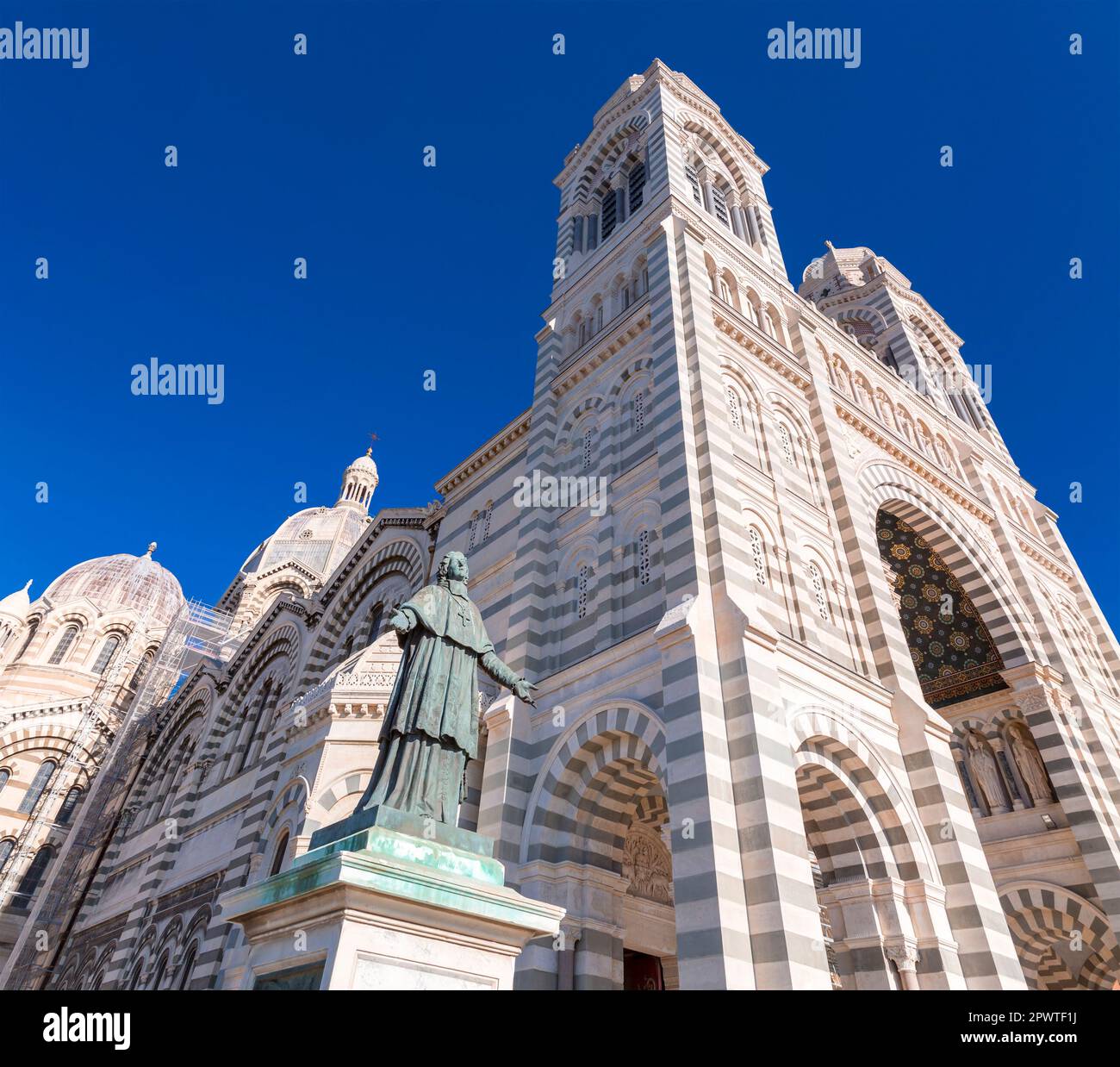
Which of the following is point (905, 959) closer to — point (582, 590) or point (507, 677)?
point (582, 590)

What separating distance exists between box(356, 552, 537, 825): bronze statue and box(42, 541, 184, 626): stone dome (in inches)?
1642

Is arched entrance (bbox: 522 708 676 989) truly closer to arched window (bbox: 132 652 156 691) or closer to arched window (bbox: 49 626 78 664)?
arched window (bbox: 132 652 156 691)

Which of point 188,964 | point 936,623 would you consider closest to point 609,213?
point 936,623

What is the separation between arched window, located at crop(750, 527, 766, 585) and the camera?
41.6ft

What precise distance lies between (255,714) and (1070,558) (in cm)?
2654

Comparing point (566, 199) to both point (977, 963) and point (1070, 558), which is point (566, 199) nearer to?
point (1070, 558)

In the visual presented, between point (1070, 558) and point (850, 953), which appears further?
point (1070, 558)

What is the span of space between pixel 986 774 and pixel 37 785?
37.5 metres

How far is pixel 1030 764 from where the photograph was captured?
16719mm

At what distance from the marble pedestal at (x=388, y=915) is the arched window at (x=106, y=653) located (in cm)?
4130
